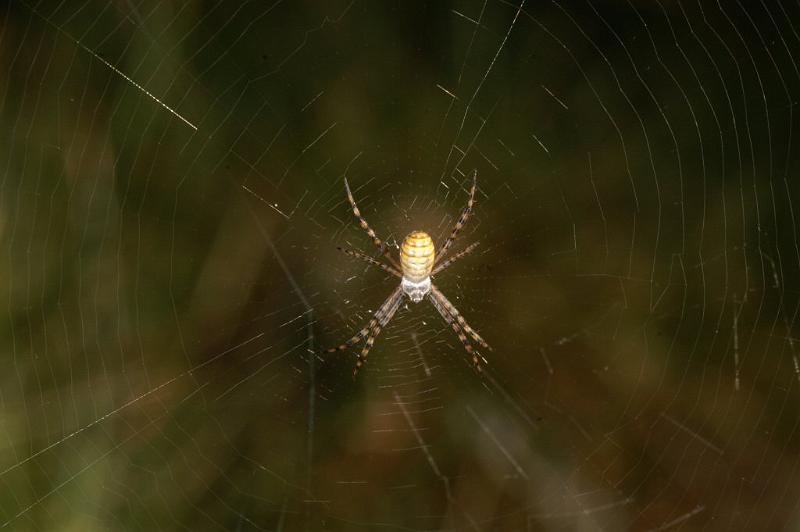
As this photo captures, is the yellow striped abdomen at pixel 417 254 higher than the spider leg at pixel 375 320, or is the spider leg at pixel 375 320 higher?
the yellow striped abdomen at pixel 417 254

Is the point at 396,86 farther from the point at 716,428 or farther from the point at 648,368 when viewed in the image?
the point at 716,428

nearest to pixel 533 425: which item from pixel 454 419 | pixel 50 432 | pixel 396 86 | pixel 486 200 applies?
pixel 454 419

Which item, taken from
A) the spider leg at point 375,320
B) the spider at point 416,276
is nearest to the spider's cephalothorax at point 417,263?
the spider at point 416,276

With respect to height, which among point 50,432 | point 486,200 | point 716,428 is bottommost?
point 50,432

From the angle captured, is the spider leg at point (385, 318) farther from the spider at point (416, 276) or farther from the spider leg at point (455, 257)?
the spider leg at point (455, 257)

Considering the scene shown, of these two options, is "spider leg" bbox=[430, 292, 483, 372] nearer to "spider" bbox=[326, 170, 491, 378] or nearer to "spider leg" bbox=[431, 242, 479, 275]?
"spider" bbox=[326, 170, 491, 378]

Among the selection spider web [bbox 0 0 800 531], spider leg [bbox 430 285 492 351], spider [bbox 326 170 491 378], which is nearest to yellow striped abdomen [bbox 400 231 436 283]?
spider [bbox 326 170 491 378]

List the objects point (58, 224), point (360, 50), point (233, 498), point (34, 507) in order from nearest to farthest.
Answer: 1. point (34, 507)
2. point (58, 224)
3. point (360, 50)
4. point (233, 498)
